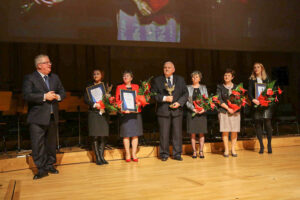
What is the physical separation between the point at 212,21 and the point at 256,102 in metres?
2.86

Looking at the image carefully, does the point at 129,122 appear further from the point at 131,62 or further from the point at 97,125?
the point at 131,62

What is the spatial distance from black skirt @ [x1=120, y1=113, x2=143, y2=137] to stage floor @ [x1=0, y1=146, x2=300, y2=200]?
48 centimetres

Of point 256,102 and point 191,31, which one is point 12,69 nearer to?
point 191,31

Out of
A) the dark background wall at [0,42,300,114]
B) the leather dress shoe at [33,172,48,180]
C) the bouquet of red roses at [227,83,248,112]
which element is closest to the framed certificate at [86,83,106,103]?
the leather dress shoe at [33,172,48,180]

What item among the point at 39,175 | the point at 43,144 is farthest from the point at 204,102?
the point at 39,175

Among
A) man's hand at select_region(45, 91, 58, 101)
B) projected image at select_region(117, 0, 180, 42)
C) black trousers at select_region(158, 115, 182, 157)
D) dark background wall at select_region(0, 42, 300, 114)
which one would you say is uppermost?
projected image at select_region(117, 0, 180, 42)

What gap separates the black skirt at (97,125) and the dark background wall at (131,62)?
3795 millimetres

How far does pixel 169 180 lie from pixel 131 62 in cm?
571

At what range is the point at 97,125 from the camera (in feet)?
15.7

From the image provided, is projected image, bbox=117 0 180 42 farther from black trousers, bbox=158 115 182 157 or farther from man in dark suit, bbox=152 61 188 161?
black trousers, bbox=158 115 182 157

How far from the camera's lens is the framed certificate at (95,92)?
4785 millimetres

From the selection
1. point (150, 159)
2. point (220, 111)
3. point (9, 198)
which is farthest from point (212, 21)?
point (9, 198)

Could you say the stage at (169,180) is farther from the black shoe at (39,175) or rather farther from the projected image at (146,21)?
the projected image at (146,21)

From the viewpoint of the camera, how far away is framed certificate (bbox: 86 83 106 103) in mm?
4785
